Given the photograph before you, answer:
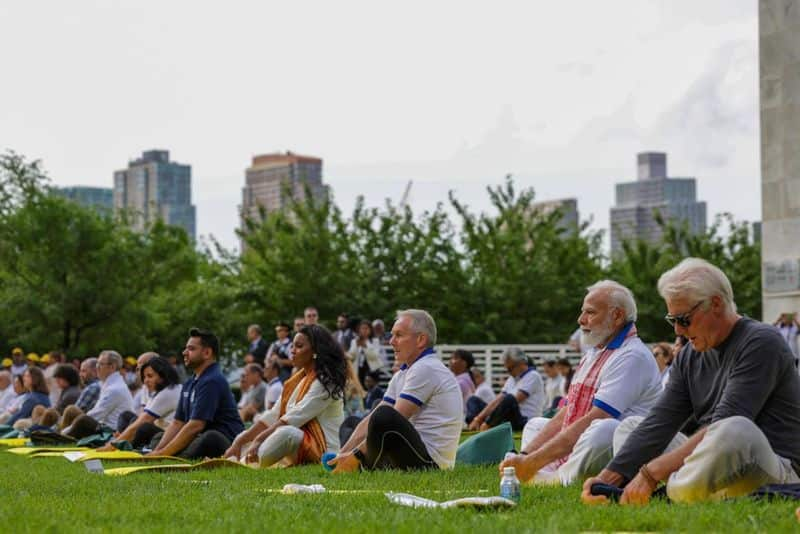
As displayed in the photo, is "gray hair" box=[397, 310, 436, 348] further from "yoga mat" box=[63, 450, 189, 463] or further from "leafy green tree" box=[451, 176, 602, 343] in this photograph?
"leafy green tree" box=[451, 176, 602, 343]

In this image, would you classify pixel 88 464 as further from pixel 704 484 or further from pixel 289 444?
pixel 704 484

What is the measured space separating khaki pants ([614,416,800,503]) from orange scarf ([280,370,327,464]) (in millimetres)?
6761

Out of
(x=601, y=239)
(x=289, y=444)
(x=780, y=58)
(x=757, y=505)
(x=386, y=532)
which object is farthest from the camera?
(x=601, y=239)

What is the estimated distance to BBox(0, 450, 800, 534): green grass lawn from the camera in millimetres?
6684

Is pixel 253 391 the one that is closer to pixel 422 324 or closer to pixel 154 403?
pixel 154 403

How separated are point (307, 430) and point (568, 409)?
4388mm

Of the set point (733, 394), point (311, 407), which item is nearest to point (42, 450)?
point (311, 407)

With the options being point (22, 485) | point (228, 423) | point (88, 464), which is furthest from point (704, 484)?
point (228, 423)

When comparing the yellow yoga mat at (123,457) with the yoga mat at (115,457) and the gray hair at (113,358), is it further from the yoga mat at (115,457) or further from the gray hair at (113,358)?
the gray hair at (113,358)

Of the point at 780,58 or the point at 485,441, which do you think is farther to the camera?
the point at 780,58

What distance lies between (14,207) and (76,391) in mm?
22500

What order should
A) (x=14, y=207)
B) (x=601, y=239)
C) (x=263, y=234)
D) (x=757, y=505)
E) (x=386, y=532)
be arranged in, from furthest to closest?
(x=601, y=239), (x=263, y=234), (x=14, y=207), (x=757, y=505), (x=386, y=532)

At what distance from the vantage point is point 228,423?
15742 millimetres

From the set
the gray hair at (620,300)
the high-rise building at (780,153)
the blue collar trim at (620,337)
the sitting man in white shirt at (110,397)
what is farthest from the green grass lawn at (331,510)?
the high-rise building at (780,153)
